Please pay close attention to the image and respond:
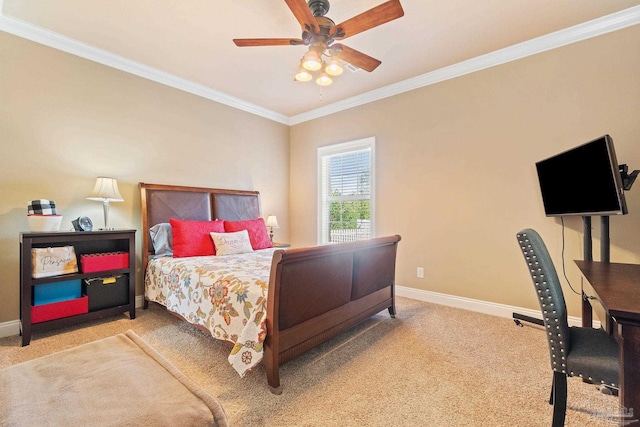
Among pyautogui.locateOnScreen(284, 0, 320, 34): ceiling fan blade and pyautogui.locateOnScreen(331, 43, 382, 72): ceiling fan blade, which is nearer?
pyautogui.locateOnScreen(284, 0, 320, 34): ceiling fan blade

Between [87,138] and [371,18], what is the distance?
2984mm

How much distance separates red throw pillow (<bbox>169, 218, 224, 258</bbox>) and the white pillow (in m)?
0.08

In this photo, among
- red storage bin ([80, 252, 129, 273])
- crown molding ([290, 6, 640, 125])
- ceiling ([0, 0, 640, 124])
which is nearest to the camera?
ceiling ([0, 0, 640, 124])

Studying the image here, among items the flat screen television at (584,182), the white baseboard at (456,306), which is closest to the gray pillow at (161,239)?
the white baseboard at (456,306)

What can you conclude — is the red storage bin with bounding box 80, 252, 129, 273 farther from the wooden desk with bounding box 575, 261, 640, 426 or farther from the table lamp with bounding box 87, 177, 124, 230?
the wooden desk with bounding box 575, 261, 640, 426

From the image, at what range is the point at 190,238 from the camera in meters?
3.22

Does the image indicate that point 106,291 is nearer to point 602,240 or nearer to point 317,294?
point 317,294

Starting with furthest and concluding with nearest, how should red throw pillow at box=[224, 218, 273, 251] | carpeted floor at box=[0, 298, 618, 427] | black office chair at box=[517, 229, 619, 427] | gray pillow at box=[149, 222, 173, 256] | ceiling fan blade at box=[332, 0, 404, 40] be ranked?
red throw pillow at box=[224, 218, 273, 251] < gray pillow at box=[149, 222, 173, 256] < ceiling fan blade at box=[332, 0, 404, 40] < carpeted floor at box=[0, 298, 618, 427] < black office chair at box=[517, 229, 619, 427]

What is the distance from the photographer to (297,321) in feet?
6.44

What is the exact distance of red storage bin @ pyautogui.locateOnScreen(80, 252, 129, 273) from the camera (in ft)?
8.84

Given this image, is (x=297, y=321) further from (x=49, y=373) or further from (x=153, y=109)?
(x=153, y=109)

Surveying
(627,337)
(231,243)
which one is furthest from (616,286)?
(231,243)

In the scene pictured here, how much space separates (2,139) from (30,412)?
289 cm

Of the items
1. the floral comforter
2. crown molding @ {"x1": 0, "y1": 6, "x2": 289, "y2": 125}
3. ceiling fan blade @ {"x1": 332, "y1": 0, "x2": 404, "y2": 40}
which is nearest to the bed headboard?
the floral comforter
